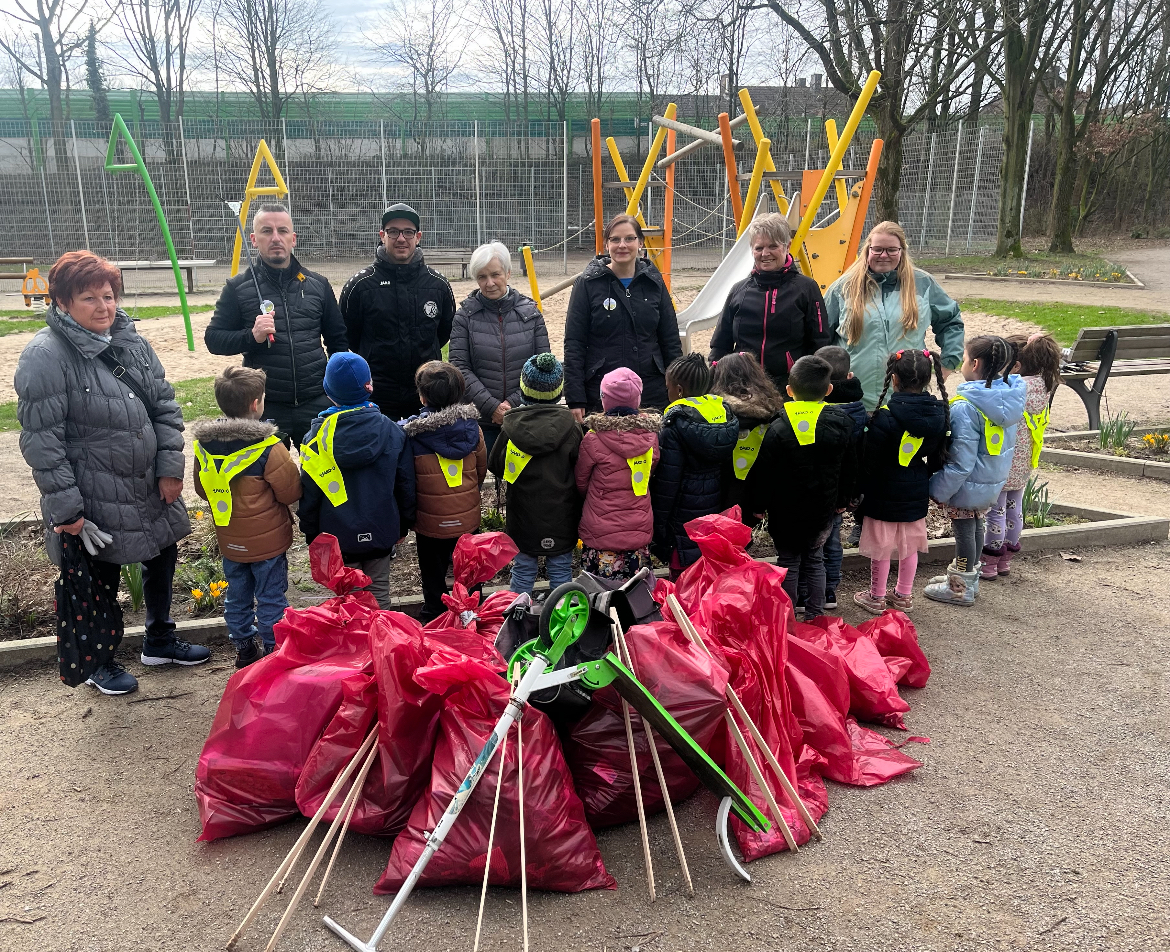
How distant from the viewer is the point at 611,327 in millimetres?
4484

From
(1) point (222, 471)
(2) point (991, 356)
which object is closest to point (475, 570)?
(1) point (222, 471)

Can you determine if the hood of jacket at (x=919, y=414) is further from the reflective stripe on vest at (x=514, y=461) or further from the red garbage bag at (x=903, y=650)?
the reflective stripe on vest at (x=514, y=461)

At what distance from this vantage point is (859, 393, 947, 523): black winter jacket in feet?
13.0

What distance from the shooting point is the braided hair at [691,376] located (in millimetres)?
Answer: 3818

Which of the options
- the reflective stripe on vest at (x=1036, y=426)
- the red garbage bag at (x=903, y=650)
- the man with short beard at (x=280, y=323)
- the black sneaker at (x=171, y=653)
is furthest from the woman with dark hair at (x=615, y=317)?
the black sneaker at (x=171, y=653)

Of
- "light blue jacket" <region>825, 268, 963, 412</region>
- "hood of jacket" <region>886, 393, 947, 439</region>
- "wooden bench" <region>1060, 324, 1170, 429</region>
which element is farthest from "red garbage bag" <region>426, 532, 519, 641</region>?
"wooden bench" <region>1060, 324, 1170, 429</region>

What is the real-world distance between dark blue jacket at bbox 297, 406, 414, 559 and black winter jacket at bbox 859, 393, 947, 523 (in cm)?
206

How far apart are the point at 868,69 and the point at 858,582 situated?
17.8 metres

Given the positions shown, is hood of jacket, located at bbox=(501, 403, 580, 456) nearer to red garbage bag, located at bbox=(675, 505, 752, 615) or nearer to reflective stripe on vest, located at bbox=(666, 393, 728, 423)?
reflective stripe on vest, located at bbox=(666, 393, 728, 423)

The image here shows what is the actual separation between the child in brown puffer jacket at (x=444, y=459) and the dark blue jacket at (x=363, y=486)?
3.8 inches

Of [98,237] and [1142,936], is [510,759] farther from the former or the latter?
[98,237]

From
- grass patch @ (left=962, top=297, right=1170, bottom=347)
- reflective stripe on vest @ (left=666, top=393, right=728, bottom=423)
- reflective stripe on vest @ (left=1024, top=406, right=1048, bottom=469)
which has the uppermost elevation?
reflective stripe on vest @ (left=666, top=393, right=728, bottom=423)

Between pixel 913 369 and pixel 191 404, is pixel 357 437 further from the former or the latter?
pixel 191 404

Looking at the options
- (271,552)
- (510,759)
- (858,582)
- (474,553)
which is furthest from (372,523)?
(858,582)
